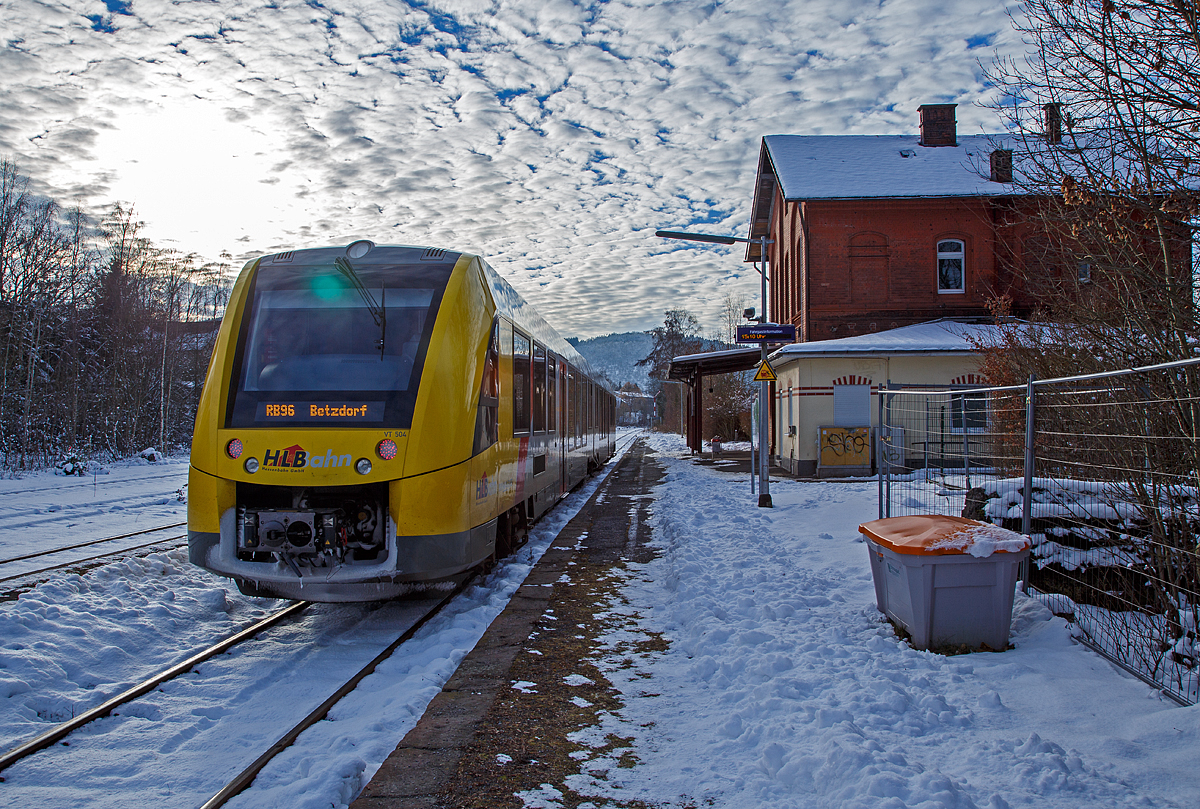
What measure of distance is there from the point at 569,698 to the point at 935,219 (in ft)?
71.9

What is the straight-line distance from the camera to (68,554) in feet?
29.0

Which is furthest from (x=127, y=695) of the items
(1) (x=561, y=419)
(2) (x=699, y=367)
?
(2) (x=699, y=367)

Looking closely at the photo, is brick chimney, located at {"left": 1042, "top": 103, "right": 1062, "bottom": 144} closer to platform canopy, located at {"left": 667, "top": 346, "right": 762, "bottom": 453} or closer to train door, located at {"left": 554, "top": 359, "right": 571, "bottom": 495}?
train door, located at {"left": 554, "top": 359, "right": 571, "bottom": 495}

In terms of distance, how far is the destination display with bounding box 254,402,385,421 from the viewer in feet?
18.5

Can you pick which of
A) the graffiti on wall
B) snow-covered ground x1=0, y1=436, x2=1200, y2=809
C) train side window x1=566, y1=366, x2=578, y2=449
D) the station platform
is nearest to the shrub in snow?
train side window x1=566, y1=366, x2=578, y2=449

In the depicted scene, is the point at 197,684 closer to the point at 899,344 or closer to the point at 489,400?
the point at 489,400

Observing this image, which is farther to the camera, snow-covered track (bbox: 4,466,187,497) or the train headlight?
snow-covered track (bbox: 4,466,187,497)

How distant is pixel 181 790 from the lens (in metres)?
3.28

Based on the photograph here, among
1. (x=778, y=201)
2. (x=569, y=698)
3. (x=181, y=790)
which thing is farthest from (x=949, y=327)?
(x=181, y=790)

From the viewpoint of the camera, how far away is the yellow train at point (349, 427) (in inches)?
216

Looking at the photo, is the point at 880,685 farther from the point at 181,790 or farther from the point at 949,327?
the point at 949,327

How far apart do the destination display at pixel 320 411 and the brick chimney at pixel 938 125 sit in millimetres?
25676

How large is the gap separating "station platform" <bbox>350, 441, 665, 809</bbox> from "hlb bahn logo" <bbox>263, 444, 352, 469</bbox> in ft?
5.54

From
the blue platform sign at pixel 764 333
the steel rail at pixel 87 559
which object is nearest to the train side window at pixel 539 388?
the blue platform sign at pixel 764 333
